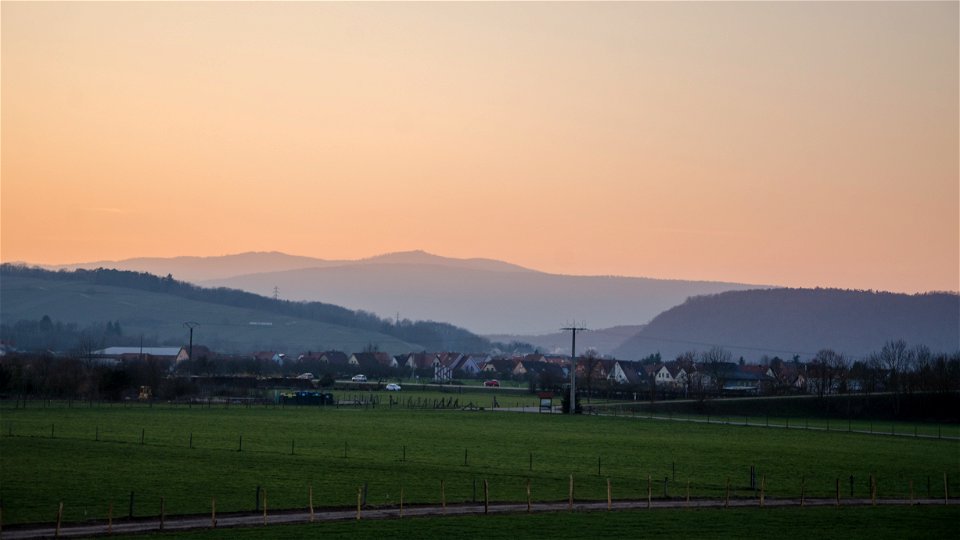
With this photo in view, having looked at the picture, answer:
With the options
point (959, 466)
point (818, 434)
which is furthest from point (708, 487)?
point (818, 434)

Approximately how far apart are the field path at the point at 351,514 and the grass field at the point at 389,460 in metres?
1.57

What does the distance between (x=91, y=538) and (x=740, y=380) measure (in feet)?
544

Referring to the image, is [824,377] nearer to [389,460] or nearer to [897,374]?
[897,374]

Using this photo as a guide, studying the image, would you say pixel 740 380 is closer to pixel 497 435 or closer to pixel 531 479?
pixel 497 435

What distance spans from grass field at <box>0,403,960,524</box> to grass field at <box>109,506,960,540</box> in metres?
5.07

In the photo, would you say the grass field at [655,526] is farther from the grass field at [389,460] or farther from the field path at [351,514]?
the grass field at [389,460]

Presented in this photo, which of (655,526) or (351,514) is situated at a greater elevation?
(655,526)

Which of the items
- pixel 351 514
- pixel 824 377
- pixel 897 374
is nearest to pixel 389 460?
pixel 351 514

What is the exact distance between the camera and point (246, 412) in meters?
102

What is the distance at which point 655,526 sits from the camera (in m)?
41.3

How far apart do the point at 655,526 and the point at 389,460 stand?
23.6 meters

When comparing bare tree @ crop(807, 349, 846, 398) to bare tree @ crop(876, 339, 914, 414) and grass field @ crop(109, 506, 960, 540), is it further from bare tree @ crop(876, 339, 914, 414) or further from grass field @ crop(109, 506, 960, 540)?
grass field @ crop(109, 506, 960, 540)

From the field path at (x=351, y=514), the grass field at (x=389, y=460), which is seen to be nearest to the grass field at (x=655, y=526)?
the field path at (x=351, y=514)

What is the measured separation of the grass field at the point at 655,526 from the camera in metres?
38.5
